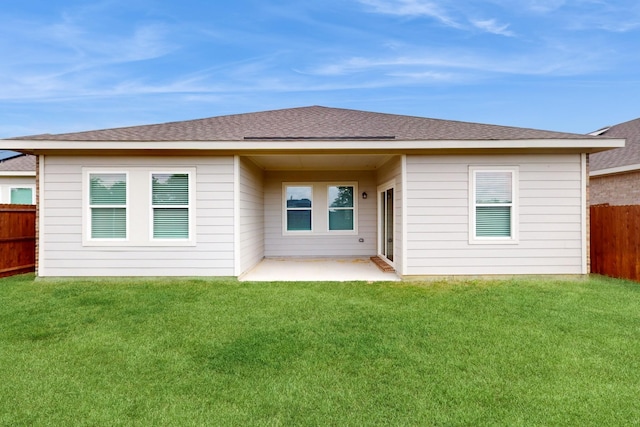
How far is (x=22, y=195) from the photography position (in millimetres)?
12219

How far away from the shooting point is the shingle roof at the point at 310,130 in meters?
6.79

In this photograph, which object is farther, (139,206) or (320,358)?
(139,206)

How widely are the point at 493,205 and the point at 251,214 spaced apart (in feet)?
17.6

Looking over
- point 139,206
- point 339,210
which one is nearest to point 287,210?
point 339,210

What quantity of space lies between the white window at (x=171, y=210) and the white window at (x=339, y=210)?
179 inches

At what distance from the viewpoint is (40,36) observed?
12531 millimetres

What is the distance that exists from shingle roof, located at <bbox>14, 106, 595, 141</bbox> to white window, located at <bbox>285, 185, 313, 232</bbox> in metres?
2.07

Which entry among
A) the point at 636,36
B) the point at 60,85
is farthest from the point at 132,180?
the point at 636,36

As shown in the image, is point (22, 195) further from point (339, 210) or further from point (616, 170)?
point (616, 170)

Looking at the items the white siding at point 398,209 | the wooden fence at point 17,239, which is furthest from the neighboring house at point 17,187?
the white siding at point 398,209

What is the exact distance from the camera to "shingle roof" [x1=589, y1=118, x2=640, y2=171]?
34.9 feet

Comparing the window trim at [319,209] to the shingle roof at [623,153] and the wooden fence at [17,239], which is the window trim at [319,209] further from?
the shingle roof at [623,153]

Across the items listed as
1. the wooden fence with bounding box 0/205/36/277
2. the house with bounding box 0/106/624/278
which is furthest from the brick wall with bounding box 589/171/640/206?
the wooden fence with bounding box 0/205/36/277

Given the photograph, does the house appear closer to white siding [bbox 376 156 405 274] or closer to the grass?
white siding [bbox 376 156 405 274]
